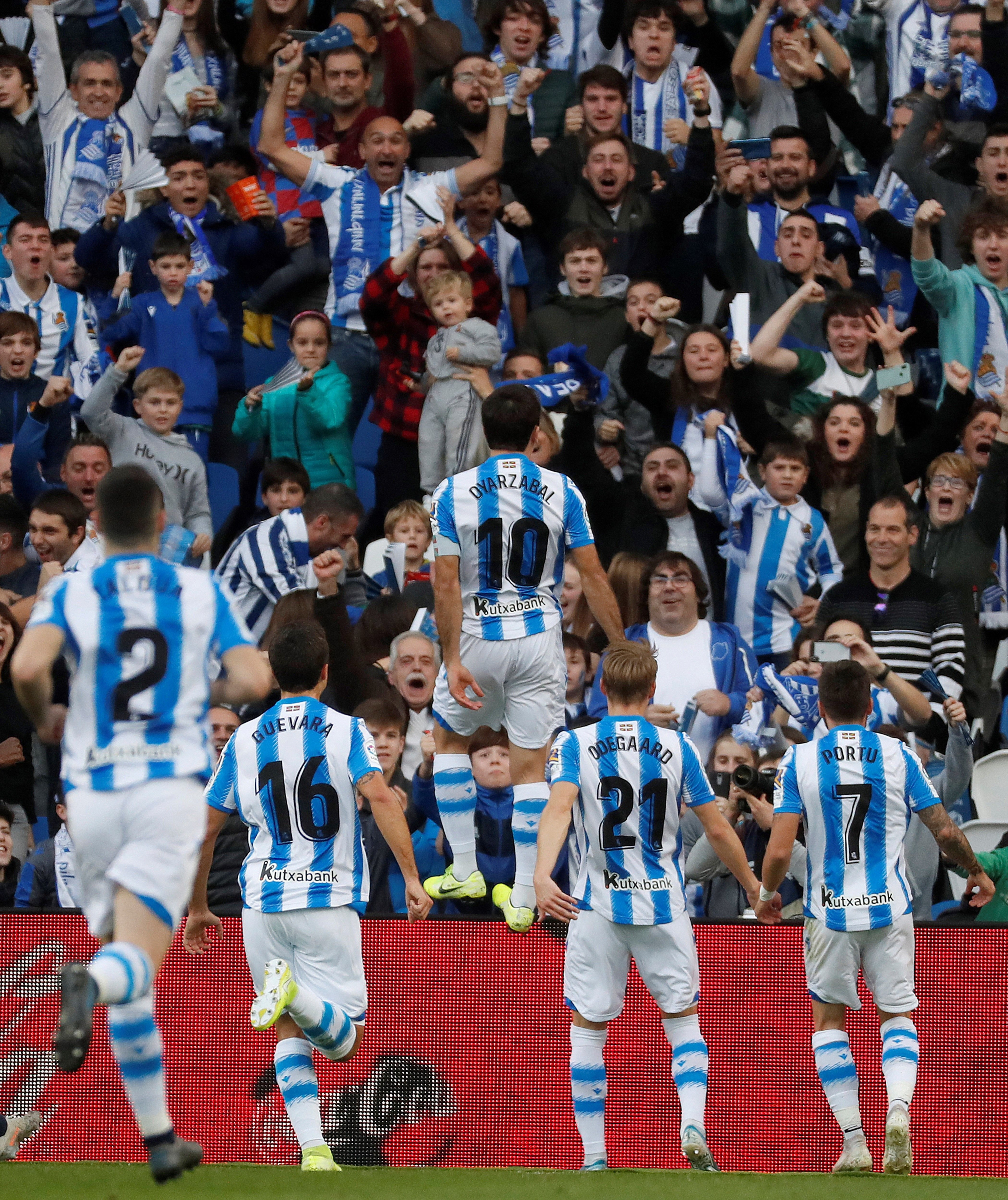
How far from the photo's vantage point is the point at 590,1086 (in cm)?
736

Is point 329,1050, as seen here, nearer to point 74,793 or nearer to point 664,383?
point 74,793

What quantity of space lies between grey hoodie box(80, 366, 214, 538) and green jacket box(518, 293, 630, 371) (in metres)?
2.26

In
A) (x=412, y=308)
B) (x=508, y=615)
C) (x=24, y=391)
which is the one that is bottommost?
(x=508, y=615)

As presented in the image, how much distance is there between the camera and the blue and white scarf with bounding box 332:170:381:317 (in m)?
12.0

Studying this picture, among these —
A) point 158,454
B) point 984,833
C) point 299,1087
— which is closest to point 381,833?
point 299,1087

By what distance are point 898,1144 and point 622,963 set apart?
4.20ft

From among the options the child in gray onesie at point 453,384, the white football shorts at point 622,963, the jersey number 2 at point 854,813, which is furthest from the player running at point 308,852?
the child in gray onesie at point 453,384

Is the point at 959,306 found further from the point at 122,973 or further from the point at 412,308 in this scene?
the point at 122,973

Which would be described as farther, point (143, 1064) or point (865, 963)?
point (865, 963)

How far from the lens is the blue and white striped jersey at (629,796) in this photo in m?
7.28

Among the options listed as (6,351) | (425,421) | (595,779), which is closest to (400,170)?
(425,421)

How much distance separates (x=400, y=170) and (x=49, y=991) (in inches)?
239

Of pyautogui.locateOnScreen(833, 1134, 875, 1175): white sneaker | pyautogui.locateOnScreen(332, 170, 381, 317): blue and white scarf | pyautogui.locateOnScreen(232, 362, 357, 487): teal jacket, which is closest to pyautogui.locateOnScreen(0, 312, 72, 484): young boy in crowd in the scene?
pyautogui.locateOnScreen(232, 362, 357, 487): teal jacket

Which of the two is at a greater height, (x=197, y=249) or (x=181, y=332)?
(x=197, y=249)
